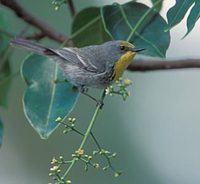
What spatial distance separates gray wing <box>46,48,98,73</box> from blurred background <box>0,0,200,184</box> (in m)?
1.10

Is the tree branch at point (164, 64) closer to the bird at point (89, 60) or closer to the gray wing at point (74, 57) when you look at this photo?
the bird at point (89, 60)

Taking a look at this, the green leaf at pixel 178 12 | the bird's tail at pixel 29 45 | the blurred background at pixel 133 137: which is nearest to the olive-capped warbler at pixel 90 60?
the bird's tail at pixel 29 45

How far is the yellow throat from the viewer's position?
1770 millimetres

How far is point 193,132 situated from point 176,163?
324mm

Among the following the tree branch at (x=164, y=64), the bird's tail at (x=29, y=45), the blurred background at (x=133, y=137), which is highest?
the bird's tail at (x=29, y=45)

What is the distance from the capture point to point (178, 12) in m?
1.44

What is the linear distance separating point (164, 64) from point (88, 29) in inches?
9.1

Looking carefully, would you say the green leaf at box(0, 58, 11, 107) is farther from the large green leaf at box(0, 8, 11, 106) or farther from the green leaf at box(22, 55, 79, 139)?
the green leaf at box(22, 55, 79, 139)

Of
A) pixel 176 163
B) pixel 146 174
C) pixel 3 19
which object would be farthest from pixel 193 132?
pixel 3 19

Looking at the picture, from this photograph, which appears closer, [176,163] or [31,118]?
[31,118]

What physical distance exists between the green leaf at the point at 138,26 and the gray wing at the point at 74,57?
12cm

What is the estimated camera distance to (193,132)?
3.90m

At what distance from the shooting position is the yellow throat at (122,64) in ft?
5.81

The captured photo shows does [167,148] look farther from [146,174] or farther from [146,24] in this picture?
[146,24]
